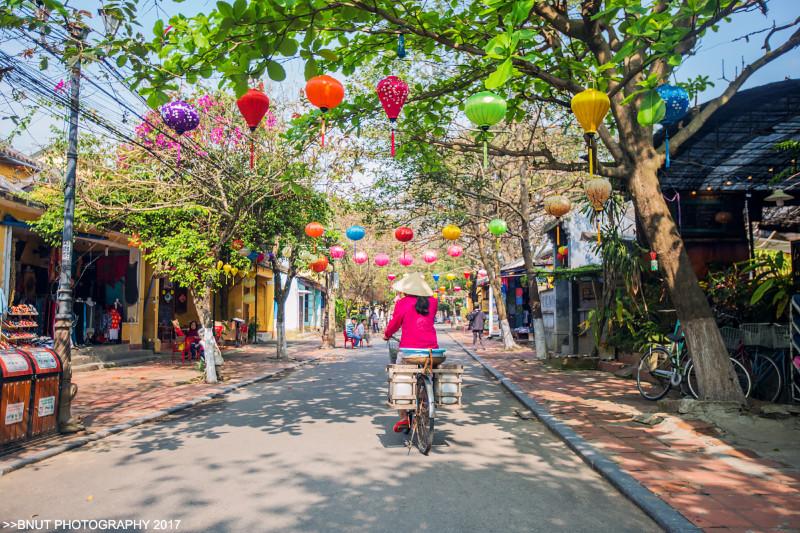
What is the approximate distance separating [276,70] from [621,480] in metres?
5.03

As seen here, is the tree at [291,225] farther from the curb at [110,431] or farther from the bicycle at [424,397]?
the bicycle at [424,397]

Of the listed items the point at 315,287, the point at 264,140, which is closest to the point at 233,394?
the point at 264,140

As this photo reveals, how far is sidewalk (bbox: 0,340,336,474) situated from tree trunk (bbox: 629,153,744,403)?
8061mm

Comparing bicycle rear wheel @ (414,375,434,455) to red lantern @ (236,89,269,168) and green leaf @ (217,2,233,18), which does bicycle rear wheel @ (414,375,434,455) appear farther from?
green leaf @ (217,2,233,18)

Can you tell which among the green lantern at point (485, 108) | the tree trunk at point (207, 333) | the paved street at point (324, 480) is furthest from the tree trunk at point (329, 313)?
the green lantern at point (485, 108)

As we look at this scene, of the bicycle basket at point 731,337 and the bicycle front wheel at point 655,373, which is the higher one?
the bicycle basket at point 731,337

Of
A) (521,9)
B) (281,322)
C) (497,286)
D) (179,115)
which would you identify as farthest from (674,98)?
(497,286)

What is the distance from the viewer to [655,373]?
30.2ft

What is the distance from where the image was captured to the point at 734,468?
5492 mm

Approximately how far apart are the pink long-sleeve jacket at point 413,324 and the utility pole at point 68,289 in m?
4.41

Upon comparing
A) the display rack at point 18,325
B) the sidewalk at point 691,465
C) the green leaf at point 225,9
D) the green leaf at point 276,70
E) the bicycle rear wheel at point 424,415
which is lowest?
the sidewalk at point 691,465

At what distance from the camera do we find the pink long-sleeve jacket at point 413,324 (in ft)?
22.6

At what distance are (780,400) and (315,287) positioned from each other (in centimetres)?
3908

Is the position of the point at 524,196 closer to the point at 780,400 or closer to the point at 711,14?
the point at 780,400
